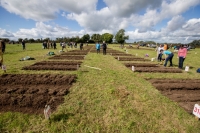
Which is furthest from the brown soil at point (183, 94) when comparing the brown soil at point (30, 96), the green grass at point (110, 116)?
the brown soil at point (30, 96)

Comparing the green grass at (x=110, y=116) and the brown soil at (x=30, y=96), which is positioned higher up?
the brown soil at (x=30, y=96)

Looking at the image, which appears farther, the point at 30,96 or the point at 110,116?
the point at 30,96

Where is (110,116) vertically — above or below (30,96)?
below

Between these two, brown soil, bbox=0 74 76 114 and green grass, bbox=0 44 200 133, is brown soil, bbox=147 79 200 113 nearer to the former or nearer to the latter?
green grass, bbox=0 44 200 133

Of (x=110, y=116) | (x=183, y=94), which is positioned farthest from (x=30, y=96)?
(x=183, y=94)

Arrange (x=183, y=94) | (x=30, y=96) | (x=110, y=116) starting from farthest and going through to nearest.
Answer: (x=183, y=94) < (x=30, y=96) < (x=110, y=116)

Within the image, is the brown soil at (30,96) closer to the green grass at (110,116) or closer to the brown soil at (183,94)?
the green grass at (110,116)

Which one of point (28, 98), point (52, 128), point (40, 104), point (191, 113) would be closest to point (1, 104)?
point (28, 98)

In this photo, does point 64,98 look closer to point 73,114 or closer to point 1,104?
point 73,114

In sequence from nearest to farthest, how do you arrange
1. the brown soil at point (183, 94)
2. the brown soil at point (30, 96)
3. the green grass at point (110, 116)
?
the green grass at point (110, 116) → the brown soil at point (30, 96) → the brown soil at point (183, 94)

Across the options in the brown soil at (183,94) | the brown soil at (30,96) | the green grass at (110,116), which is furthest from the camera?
the brown soil at (183,94)

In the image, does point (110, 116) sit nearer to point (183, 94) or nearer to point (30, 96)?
point (30, 96)

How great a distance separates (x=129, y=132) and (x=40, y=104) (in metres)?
3.13

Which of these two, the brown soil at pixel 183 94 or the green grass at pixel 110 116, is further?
the brown soil at pixel 183 94
